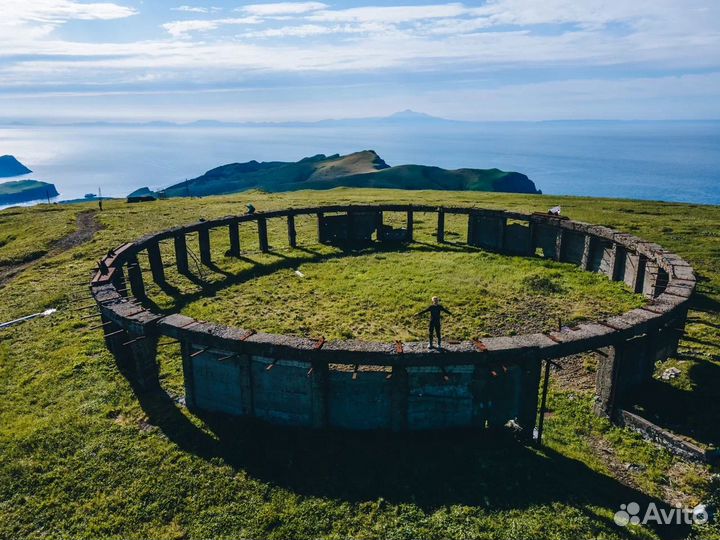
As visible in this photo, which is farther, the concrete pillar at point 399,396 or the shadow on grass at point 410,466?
the concrete pillar at point 399,396

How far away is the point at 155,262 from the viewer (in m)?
23.5

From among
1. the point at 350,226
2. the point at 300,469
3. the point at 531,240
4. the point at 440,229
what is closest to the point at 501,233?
the point at 531,240

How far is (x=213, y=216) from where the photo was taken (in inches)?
1614

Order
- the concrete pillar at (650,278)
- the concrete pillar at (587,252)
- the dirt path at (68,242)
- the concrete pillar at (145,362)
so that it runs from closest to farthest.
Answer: the concrete pillar at (145,362) → the concrete pillar at (650,278) → the concrete pillar at (587,252) → the dirt path at (68,242)

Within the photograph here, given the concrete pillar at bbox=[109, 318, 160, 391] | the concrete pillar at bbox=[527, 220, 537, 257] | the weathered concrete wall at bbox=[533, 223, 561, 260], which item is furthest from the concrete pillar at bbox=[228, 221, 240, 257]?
the weathered concrete wall at bbox=[533, 223, 561, 260]

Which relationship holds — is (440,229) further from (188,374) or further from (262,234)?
(188,374)

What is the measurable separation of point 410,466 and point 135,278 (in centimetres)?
1628

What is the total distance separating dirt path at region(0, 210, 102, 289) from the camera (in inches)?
1065

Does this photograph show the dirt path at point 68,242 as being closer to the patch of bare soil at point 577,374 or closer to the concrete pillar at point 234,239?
the concrete pillar at point 234,239

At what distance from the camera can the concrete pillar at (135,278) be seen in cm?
2106

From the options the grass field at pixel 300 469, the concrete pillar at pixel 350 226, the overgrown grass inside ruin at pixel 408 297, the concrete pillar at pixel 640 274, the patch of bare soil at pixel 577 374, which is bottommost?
the grass field at pixel 300 469

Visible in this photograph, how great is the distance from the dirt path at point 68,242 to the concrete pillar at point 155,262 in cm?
876

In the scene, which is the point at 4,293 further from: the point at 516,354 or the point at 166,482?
the point at 516,354

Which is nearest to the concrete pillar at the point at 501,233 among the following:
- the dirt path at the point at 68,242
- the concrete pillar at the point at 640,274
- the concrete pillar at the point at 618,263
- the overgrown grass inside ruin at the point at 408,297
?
the overgrown grass inside ruin at the point at 408,297
